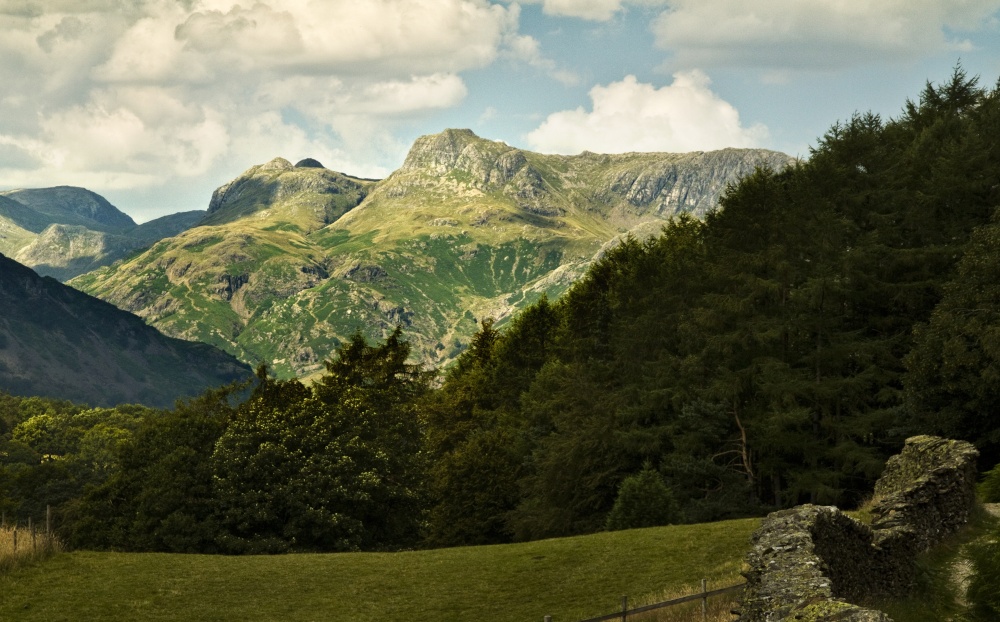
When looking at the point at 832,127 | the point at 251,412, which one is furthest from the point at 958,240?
the point at 251,412

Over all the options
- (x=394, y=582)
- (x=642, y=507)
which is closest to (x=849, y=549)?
(x=394, y=582)

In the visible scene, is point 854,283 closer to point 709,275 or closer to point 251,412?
point 709,275

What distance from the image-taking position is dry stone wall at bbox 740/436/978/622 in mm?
16031

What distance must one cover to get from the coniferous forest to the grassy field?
357 inches

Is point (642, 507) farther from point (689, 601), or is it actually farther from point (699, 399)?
point (689, 601)

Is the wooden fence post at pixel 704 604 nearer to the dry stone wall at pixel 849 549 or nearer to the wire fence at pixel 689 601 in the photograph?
the wire fence at pixel 689 601

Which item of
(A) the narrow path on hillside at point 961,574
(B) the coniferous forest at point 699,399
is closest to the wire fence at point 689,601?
(A) the narrow path on hillside at point 961,574

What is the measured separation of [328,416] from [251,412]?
6518 mm

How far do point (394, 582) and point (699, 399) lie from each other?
2533cm

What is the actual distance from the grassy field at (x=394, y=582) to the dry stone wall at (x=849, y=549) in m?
6.28

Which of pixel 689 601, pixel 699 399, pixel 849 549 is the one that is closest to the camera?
pixel 849 549

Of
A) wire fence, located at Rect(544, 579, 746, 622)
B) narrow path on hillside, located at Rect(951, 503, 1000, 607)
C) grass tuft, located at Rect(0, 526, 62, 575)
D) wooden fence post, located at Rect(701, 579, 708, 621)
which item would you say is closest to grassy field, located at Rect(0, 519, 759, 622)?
grass tuft, located at Rect(0, 526, 62, 575)

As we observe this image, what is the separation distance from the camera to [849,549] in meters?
19.9

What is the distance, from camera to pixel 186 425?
6881cm
